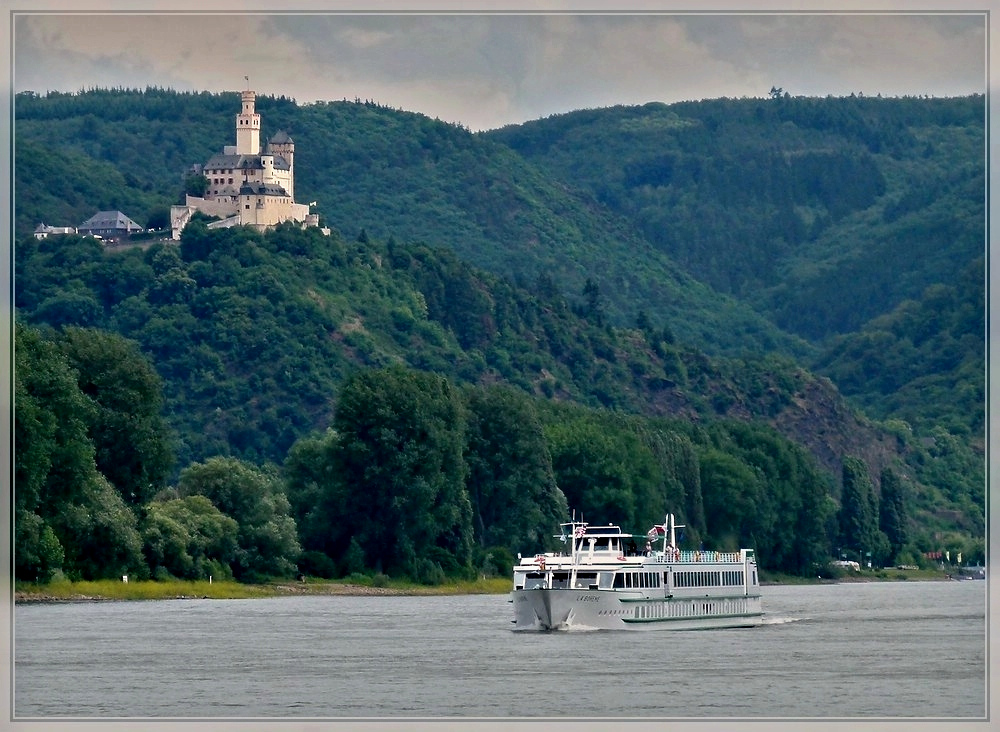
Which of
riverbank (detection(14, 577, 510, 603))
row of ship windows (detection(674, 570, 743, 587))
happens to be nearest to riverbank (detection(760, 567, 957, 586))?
riverbank (detection(14, 577, 510, 603))

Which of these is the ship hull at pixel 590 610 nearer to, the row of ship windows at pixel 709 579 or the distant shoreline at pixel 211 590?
the row of ship windows at pixel 709 579

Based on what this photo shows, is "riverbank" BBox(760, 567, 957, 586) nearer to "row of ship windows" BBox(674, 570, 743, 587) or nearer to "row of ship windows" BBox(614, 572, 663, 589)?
"row of ship windows" BBox(674, 570, 743, 587)

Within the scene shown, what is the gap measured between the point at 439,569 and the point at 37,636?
4899 cm

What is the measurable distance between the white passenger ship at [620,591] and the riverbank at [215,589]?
1819 cm

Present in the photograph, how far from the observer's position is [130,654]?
68.6 meters

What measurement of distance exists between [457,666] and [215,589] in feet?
135

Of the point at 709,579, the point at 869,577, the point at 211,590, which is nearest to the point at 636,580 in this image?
the point at 709,579

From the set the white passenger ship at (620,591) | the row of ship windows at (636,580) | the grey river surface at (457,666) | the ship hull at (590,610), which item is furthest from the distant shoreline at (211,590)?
the row of ship windows at (636,580)

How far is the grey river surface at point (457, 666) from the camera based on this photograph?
54.5 m

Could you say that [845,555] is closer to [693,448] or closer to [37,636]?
[693,448]

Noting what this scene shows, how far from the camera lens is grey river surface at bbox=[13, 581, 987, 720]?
54.5 m

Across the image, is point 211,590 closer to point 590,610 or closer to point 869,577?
point 590,610

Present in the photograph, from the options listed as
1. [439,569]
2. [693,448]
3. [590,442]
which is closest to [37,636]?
[439,569]

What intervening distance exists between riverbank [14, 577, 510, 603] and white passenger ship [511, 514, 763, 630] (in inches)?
A: 716
